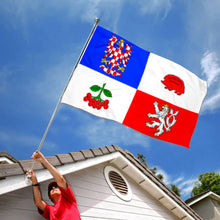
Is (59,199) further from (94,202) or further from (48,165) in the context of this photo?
(94,202)

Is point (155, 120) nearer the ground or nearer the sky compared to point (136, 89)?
nearer the ground

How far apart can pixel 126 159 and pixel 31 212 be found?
2.92 meters

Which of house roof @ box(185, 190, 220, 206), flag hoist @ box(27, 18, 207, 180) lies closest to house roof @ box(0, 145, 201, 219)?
flag hoist @ box(27, 18, 207, 180)

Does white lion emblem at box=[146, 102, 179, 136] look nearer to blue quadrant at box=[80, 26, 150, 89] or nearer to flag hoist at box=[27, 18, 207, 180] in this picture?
flag hoist at box=[27, 18, 207, 180]

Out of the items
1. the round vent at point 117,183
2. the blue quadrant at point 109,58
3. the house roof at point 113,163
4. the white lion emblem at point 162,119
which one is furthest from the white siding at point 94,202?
the blue quadrant at point 109,58

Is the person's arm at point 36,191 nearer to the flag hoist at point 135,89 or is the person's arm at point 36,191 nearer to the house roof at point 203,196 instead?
the flag hoist at point 135,89

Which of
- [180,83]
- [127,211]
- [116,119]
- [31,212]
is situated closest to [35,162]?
[31,212]

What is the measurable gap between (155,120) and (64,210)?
2427 millimetres

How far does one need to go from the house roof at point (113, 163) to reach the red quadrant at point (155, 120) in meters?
1.21

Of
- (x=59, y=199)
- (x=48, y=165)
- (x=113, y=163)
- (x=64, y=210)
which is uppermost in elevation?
(x=113, y=163)

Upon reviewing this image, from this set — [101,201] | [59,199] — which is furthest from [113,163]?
[59,199]

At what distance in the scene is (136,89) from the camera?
173 inches

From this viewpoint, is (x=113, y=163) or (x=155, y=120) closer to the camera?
(x=155, y=120)

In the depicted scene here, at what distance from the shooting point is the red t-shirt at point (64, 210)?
3.02 metres
